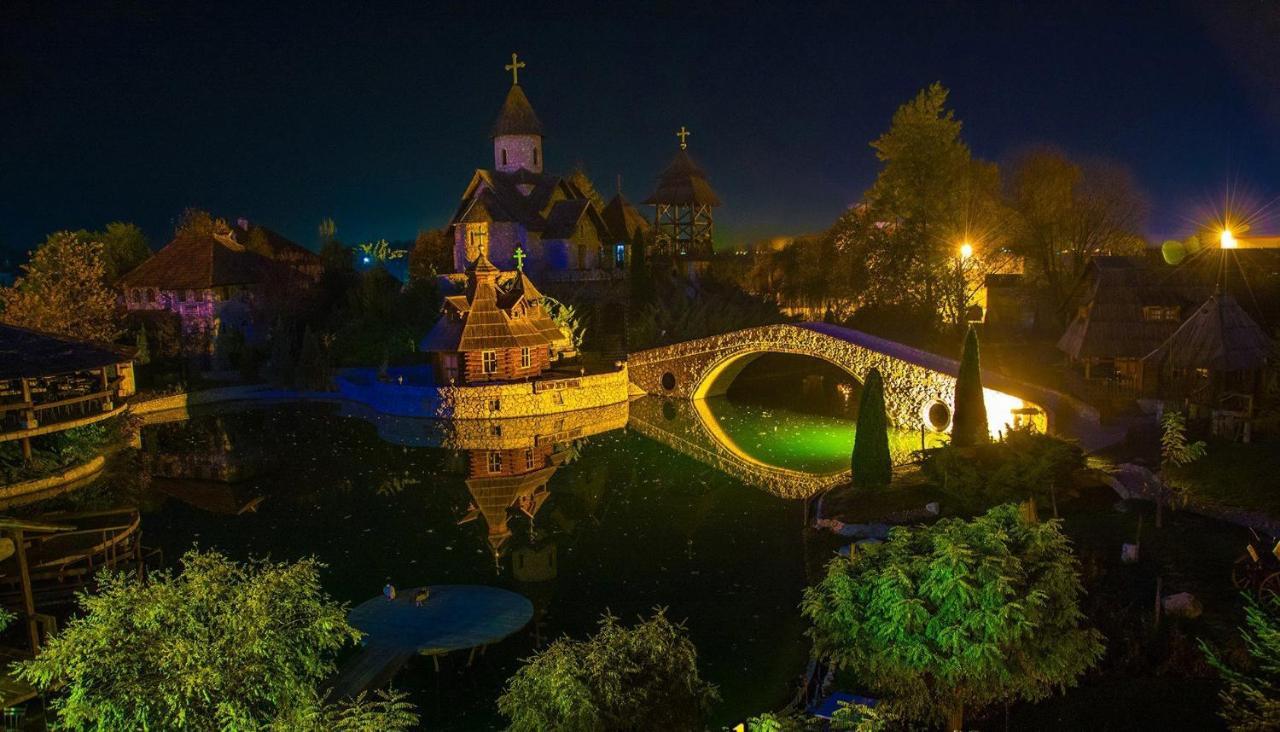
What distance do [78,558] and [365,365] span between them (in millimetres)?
32549

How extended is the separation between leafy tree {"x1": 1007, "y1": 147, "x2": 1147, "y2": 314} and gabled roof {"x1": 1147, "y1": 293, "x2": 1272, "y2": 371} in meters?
22.6

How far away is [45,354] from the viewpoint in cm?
2756

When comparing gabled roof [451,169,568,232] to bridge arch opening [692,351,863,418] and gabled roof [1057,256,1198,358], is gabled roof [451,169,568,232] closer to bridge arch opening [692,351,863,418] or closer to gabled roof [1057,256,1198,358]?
bridge arch opening [692,351,863,418]

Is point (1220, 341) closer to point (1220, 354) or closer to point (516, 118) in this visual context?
point (1220, 354)

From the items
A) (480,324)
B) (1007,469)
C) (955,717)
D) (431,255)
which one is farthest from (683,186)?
(955,717)

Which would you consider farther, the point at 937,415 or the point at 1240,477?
the point at 937,415

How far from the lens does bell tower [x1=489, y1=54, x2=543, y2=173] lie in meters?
58.8

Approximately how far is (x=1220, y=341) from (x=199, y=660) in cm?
2513

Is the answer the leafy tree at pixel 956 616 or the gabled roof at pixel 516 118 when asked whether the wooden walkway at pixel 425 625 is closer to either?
the leafy tree at pixel 956 616

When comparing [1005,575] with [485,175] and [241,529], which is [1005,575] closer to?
[241,529]

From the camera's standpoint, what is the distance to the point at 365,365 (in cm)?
4806

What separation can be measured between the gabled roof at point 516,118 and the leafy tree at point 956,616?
52519mm

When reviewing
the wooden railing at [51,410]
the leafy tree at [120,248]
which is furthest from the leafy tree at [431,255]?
the wooden railing at [51,410]

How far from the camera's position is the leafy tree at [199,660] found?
7.68 metres
